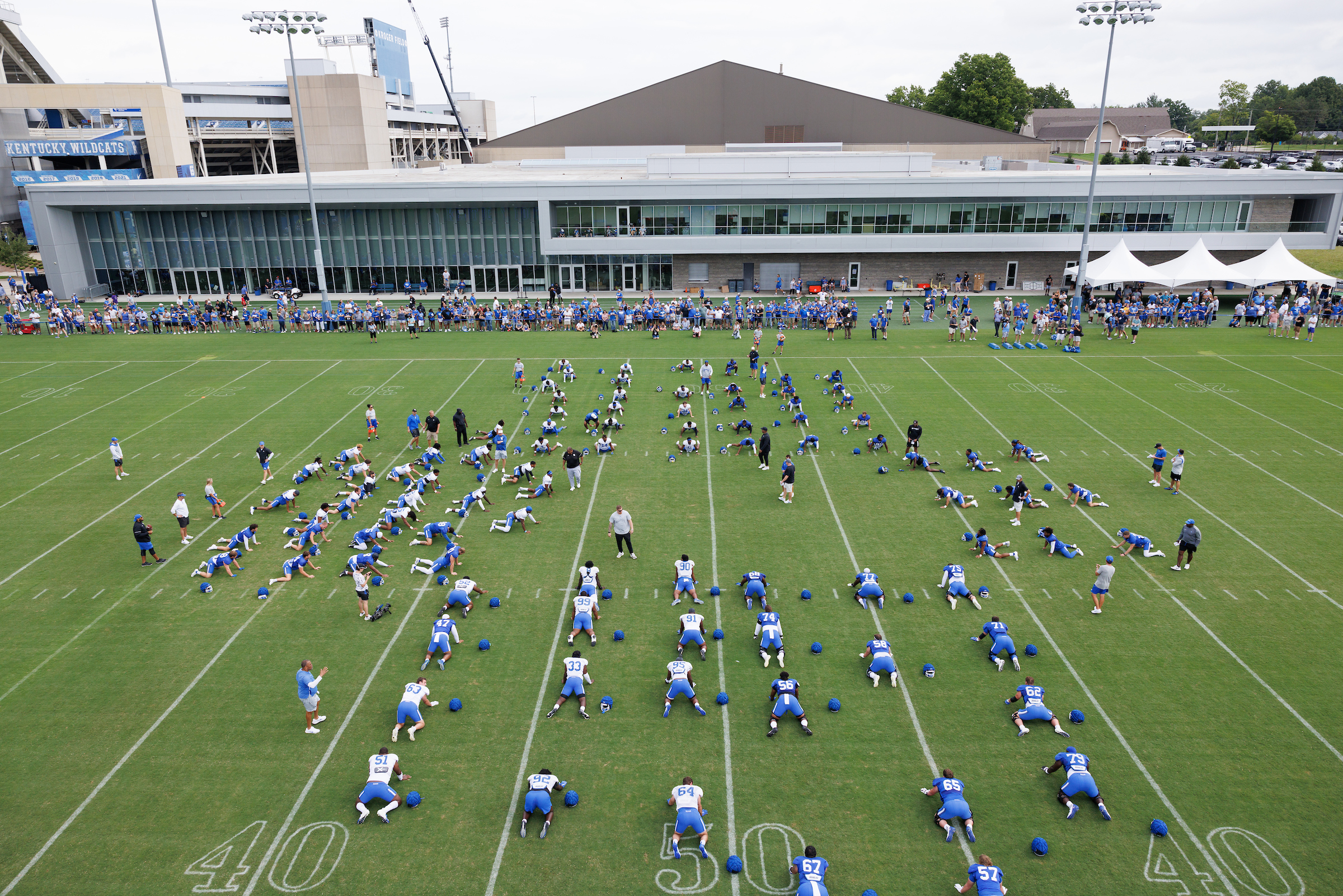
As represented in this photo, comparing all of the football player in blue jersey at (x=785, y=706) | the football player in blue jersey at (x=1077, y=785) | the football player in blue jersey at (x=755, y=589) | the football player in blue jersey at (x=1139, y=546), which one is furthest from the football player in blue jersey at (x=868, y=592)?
the football player in blue jersey at (x=1139, y=546)

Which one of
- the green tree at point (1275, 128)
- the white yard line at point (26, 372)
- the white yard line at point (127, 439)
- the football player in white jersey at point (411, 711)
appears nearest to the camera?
the football player in white jersey at point (411, 711)

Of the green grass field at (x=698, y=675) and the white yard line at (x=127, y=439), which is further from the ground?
the white yard line at (x=127, y=439)

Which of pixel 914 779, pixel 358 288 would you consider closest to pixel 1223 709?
pixel 914 779

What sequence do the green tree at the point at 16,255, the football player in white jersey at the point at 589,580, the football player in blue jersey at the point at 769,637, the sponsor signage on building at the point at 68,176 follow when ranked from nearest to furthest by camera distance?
1. the football player in blue jersey at the point at 769,637
2. the football player in white jersey at the point at 589,580
3. the green tree at the point at 16,255
4. the sponsor signage on building at the point at 68,176

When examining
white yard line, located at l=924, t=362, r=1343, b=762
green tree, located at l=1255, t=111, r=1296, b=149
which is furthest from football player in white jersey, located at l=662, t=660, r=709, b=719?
green tree, located at l=1255, t=111, r=1296, b=149

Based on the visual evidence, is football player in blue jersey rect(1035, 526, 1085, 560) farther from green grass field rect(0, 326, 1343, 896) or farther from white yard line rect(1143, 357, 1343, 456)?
white yard line rect(1143, 357, 1343, 456)

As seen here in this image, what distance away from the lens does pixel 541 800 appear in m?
10.5

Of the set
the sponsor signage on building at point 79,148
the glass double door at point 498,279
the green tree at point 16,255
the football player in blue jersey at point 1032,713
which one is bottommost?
the football player in blue jersey at point 1032,713

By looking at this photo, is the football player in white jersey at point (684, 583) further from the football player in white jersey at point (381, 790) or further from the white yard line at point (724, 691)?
the football player in white jersey at point (381, 790)

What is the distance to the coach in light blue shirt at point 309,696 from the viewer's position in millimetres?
12359

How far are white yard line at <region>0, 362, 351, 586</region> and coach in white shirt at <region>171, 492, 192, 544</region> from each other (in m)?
2.62

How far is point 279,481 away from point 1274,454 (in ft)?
95.4

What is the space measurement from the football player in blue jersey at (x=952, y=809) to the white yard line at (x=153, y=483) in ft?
63.8

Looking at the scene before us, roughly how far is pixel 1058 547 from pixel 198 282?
5206 cm
